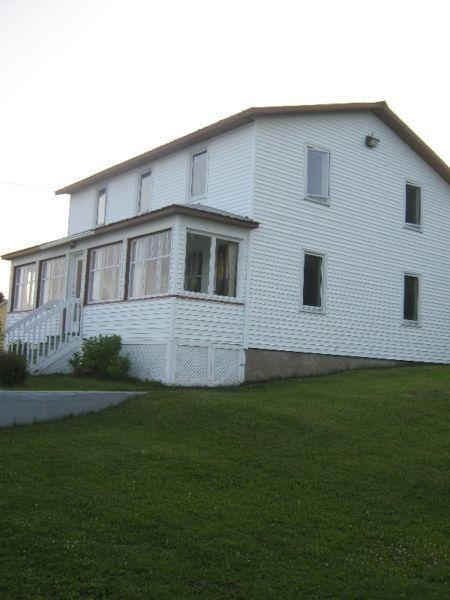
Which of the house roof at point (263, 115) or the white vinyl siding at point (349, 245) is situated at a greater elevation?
the house roof at point (263, 115)

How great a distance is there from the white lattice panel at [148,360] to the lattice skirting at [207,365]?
384mm

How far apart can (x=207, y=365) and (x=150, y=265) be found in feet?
9.87

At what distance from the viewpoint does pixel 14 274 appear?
26734 millimetres

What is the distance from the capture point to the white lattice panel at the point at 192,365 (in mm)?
17547

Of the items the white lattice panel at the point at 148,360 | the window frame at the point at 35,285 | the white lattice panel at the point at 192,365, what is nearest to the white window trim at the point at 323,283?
the white lattice panel at the point at 192,365

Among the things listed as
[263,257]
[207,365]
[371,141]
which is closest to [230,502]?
[207,365]

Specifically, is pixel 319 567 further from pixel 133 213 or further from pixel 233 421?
pixel 133 213

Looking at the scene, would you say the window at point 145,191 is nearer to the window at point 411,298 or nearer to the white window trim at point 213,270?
the white window trim at point 213,270

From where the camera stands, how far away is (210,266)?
60.1 feet

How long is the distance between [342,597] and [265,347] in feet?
42.4

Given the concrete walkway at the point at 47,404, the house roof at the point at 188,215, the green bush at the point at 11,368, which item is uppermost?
the house roof at the point at 188,215

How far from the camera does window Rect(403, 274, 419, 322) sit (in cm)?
2353

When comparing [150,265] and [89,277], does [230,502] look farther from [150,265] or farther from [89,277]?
[89,277]

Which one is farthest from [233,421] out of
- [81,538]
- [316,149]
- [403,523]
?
[316,149]
